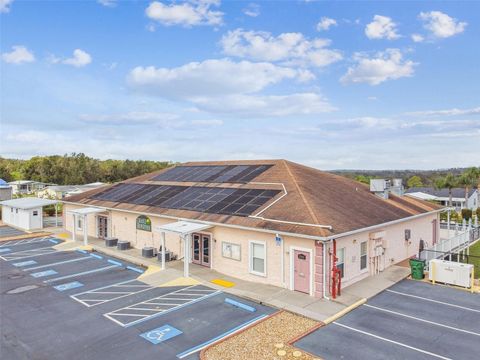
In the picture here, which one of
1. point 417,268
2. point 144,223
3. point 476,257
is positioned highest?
point 144,223

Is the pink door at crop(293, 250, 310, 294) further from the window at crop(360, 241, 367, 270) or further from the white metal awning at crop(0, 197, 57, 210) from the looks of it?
the white metal awning at crop(0, 197, 57, 210)

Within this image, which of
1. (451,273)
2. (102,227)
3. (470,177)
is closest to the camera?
(451,273)

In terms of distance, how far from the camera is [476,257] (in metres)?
21.9

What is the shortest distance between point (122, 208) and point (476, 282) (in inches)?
796

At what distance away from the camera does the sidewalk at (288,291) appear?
1263cm

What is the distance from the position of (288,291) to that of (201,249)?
233 inches

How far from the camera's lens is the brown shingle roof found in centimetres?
1500

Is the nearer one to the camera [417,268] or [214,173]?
[417,268]

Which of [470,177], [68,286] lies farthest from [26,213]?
[470,177]

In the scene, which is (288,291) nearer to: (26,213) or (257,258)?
Answer: (257,258)

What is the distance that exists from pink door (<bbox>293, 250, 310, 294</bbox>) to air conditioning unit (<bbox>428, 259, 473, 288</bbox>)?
6.05m

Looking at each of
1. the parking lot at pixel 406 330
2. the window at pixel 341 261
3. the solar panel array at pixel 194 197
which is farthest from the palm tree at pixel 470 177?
the window at pixel 341 261

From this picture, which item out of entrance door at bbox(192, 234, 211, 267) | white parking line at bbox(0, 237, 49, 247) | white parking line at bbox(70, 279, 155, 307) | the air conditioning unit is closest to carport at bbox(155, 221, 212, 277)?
entrance door at bbox(192, 234, 211, 267)

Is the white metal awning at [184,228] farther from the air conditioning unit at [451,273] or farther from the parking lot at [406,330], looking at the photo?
the air conditioning unit at [451,273]
